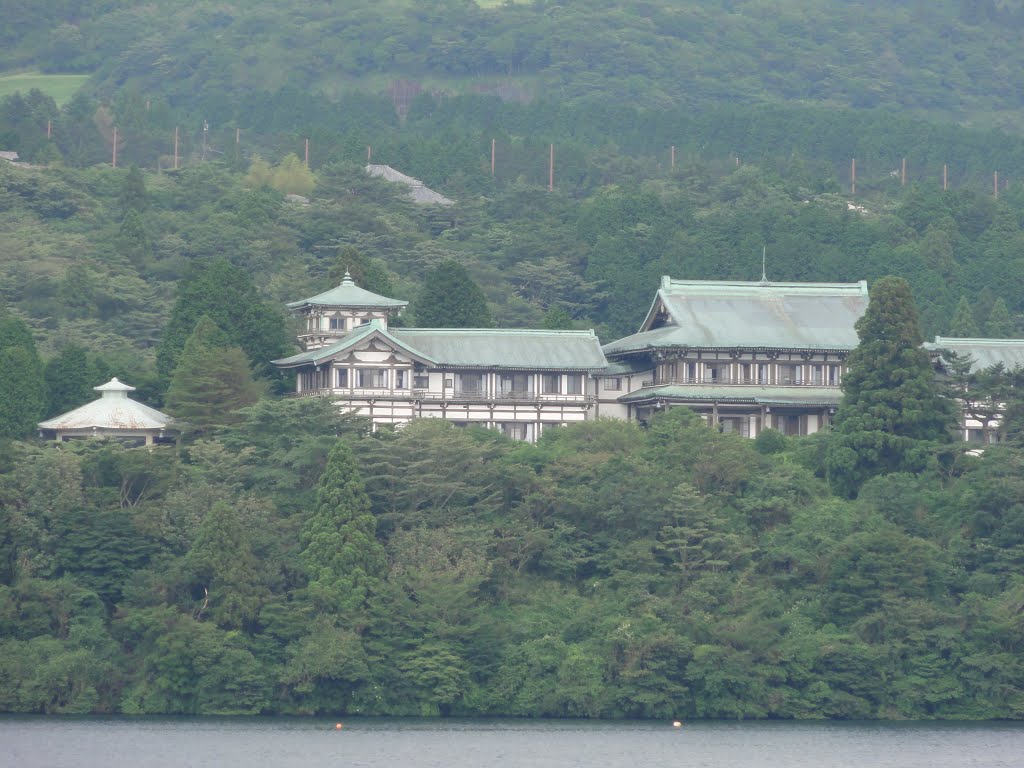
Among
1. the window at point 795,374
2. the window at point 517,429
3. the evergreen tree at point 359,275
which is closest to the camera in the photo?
the window at point 517,429

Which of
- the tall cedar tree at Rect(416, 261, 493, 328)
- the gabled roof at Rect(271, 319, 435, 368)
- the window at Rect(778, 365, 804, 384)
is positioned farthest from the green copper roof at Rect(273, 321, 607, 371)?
the window at Rect(778, 365, 804, 384)

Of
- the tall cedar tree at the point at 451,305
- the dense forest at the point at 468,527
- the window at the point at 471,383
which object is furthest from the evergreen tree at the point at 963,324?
the window at the point at 471,383

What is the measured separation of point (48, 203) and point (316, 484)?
47.8 m

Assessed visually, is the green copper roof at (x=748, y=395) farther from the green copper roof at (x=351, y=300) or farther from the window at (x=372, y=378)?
the green copper roof at (x=351, y=300)

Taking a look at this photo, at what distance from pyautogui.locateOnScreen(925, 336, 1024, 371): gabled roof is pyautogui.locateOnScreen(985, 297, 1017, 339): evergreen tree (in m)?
14.2

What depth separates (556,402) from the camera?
69.0 meters

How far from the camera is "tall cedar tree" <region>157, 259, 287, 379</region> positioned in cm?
6831

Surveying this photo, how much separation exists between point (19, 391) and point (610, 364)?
67.2ft

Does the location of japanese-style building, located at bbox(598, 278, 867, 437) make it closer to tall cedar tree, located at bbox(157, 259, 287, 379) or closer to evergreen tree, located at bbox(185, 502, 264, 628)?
tall cedar tree, located at bbox(157, 259, 287, 379)

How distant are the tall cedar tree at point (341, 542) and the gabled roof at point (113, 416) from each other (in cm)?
938

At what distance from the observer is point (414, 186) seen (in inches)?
4461

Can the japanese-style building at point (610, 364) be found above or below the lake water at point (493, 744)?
above

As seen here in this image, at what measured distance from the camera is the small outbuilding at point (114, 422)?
2527 inches

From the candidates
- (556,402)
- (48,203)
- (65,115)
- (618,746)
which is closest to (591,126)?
(65,115)
